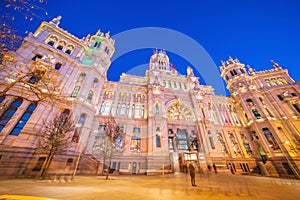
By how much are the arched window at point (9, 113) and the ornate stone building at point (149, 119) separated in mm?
97

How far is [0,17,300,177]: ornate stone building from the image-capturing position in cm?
1728

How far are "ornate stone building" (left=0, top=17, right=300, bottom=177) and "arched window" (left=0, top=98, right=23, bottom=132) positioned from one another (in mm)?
97

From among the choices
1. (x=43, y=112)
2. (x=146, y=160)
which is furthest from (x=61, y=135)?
(x=146, y=160)

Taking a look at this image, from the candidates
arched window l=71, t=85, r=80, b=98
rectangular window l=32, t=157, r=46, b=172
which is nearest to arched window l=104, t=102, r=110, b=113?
arched window l=71, t=85, r=80, b=98

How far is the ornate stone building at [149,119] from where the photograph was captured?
17.3 m

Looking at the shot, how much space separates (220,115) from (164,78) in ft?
58.9

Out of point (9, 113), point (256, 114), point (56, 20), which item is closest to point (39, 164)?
point (9, 113)

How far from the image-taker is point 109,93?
29.9 metres

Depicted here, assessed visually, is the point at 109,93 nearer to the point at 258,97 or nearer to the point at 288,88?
the point at 258,97

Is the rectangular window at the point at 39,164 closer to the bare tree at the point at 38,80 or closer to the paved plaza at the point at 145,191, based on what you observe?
the paved plaza at the point at 145,191

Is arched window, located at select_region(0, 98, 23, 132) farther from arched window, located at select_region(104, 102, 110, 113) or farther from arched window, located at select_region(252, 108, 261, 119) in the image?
arched window, located at select_region(252, 108, 261, 119)

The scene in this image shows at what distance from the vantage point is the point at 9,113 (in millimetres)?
16641

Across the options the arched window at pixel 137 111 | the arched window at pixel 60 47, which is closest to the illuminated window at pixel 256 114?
the arched window at pixel 137 111


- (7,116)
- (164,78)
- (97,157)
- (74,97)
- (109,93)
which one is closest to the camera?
(7,116)
